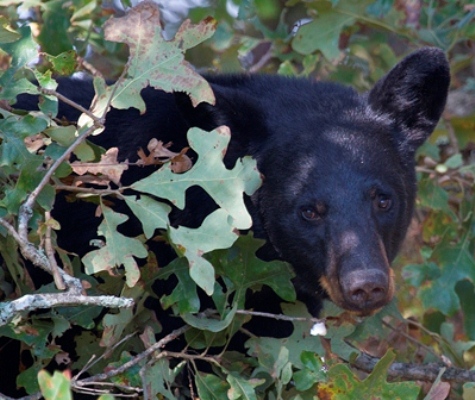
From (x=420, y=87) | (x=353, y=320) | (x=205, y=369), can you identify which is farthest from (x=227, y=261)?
(x=420, y=87)

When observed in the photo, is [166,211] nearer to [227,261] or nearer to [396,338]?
[227,261]

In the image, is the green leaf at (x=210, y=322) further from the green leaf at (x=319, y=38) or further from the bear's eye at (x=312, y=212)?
the green leaf at (x=319, y=38)

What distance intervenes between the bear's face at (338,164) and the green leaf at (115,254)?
3.21 feet

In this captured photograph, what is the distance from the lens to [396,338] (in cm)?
588

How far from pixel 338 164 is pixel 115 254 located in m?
1.32

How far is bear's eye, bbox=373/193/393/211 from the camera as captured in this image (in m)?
4.46

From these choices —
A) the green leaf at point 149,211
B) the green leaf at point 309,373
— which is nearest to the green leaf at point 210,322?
the green leaf at point 309,373

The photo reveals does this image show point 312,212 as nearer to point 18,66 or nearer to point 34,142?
point 34,142

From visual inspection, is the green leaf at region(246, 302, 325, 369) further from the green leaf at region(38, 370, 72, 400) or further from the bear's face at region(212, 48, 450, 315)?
the green leaf at region(38, 370, 72, 400)

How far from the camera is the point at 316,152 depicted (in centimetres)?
456

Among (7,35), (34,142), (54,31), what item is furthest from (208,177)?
(54,31)

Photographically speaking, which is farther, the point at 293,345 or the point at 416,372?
the point at 416,372

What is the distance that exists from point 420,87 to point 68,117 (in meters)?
1.85

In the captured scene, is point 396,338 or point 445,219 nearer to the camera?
point 396,338
